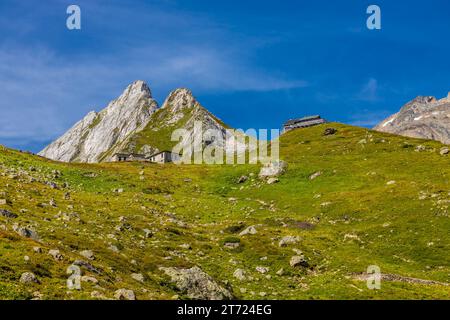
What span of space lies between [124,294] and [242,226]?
116 ft

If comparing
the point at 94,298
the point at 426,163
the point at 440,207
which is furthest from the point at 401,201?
the point at 94,298

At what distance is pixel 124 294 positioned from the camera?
25.8 metres

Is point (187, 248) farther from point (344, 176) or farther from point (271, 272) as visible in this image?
point (344, 176)

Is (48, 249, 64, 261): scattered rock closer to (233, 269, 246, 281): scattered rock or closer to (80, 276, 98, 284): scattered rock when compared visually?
(80, 276, 98, 284): scattered rock

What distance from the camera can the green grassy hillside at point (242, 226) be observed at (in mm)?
32719

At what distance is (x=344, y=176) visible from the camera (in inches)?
3337

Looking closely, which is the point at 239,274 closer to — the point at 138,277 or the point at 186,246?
the point at 186,246

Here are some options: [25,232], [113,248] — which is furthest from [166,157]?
[25,232]

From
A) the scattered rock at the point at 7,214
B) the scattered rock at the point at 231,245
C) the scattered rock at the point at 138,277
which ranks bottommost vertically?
the scattered rock at the point at 138,277

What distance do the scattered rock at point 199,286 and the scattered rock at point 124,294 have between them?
20.8ft

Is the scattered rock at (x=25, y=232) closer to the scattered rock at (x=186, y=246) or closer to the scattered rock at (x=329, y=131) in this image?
the scattered rock at (x=186, y=246)

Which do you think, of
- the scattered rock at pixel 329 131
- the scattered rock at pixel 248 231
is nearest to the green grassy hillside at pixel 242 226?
the scattered rock at pixel 248 231

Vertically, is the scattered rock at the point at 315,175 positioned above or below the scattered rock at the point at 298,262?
above

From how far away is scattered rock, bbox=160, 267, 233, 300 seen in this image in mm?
31920
